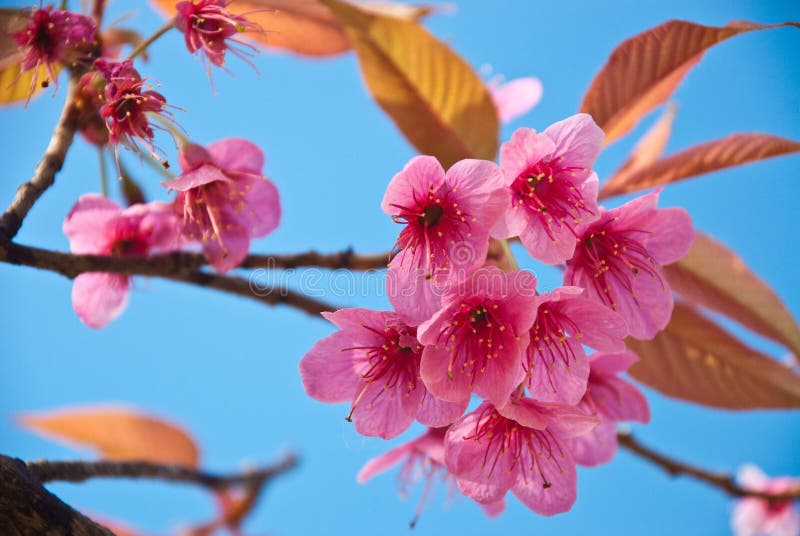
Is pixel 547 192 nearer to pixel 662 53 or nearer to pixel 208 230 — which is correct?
pixel 662 53

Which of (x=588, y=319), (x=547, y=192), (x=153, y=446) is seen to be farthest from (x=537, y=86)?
(x=153, y=446)

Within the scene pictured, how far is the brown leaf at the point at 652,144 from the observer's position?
1374 mm

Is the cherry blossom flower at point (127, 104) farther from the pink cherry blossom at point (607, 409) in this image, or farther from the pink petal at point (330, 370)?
the pink cherry blossom at point (607, 409)

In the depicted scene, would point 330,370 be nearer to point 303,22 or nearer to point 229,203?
point 229,203

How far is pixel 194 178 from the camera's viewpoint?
90cm

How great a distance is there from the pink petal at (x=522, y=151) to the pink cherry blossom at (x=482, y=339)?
121 mm

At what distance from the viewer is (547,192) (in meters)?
0.86

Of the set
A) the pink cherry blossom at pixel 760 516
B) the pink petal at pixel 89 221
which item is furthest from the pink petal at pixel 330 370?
the pink cherry blossom at pixel 760 516

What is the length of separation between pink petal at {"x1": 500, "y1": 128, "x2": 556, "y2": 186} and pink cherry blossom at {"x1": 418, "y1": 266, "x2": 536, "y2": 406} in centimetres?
12

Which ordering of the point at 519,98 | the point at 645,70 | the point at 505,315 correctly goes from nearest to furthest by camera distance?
the point at 505,315 → the point at 645,70 → the point at 519,98

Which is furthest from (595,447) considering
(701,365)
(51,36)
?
(51,36)

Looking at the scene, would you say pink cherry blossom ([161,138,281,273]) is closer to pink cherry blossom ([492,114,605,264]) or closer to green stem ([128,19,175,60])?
green stem ([128,19,175,60])

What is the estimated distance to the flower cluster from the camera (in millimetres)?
795

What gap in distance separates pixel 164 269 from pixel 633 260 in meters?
0.65
